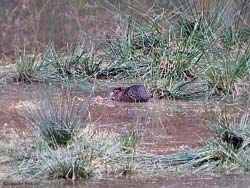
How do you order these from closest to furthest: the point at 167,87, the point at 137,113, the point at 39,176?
the point at 39,176, the point at 137,113, the point at 167,87

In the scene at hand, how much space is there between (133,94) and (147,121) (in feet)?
2.36

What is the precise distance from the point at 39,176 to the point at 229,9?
4.86 metres

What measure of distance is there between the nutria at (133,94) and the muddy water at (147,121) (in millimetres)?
57

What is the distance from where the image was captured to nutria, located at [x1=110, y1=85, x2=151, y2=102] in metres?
7.27

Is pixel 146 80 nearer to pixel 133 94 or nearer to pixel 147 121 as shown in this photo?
pixel 133 94

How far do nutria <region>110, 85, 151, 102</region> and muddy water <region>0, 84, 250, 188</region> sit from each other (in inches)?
2.2

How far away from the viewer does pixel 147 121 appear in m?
6.61

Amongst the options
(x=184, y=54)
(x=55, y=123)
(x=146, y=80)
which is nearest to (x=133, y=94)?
(x=146, y=80)

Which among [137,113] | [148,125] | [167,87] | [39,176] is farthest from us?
[167,87]

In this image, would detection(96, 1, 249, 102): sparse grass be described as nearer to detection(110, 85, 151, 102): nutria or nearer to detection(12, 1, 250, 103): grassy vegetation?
detection(12, 1, 250, 103): grassy vegetation

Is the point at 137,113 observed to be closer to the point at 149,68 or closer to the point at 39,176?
the point at 149,68

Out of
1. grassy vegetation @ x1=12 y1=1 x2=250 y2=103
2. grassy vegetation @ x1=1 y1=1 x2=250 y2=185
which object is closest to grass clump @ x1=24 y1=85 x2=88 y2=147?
grassy vegetation @ x1=1 y1=1 x2=250 y2=185

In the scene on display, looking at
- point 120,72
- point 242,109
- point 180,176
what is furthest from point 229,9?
point 180,176

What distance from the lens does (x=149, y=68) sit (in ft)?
26.4
